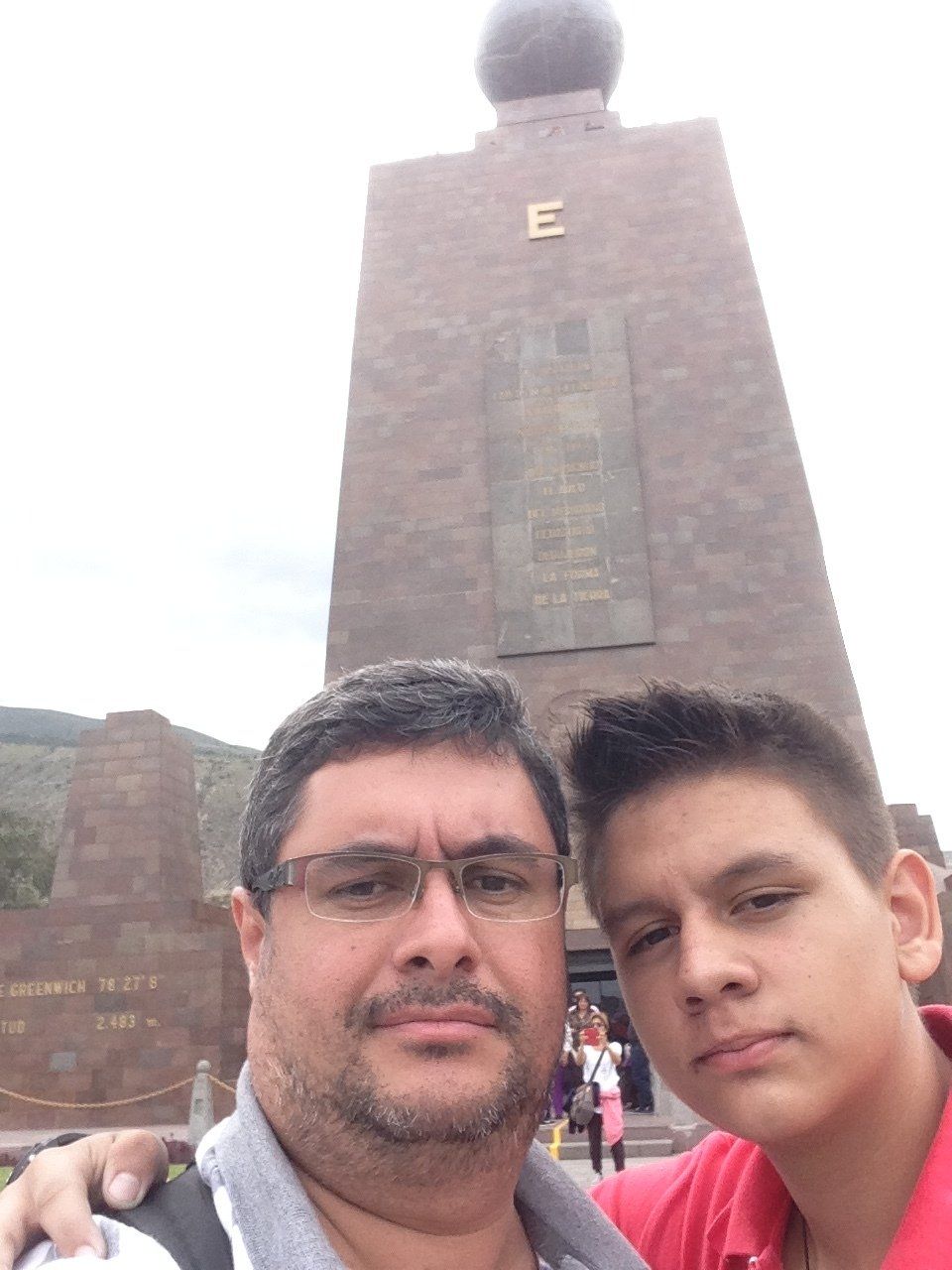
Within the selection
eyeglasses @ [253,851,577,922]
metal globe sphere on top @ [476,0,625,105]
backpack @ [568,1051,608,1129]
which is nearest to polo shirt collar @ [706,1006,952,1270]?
eyeglasses @ [253,851,577,922]

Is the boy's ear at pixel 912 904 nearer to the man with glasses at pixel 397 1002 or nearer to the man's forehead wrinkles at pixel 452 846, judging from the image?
the man with glasses at pixel 397 1002

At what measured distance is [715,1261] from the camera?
2.04 meters

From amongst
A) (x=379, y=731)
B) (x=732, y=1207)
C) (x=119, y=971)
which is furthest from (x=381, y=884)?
(x=119, y=971)

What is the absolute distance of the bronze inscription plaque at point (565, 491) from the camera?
13.0 metres

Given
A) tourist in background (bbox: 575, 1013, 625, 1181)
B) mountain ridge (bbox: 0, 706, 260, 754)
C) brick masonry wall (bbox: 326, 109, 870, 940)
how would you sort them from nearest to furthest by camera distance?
tourist in background (bbox: 575, 1013, 625, 1181), brick masonry wall (bbox: 326, 109, 870, 940), mountain ridge (bbox: 0, 706, 260, 754)

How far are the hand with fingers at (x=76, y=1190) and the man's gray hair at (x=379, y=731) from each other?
401mm

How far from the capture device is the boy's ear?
1968mm

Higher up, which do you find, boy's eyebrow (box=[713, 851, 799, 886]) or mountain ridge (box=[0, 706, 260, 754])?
mountain ridge (box=[0, 706, 260, 754])

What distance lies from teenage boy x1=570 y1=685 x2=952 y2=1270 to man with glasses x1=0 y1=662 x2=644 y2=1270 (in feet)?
0.75

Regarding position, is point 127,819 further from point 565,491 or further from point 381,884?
point 381,884

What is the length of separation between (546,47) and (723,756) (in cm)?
1775

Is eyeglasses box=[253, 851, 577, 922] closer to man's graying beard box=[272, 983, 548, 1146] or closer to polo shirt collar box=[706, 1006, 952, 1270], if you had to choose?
man's graying beard box=[272, 983, 548, 1146]

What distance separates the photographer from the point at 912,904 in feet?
6.55

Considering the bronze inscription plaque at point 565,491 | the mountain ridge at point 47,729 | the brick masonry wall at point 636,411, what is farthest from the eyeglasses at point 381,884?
the mountain ridge at point 47,729
